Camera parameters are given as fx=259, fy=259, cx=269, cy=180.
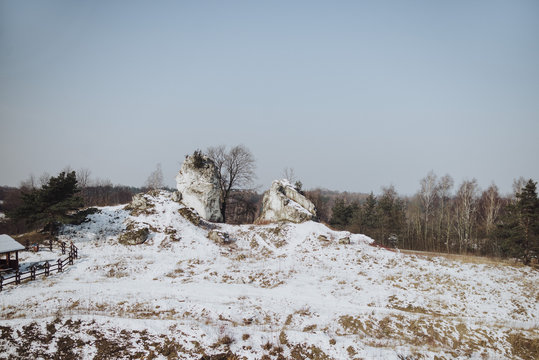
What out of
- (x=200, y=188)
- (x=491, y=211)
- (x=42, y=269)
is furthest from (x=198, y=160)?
(x=491, y=211)

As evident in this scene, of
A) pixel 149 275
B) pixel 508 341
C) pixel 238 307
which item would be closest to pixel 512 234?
pixel 508 341

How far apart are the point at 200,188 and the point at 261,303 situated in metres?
19.3

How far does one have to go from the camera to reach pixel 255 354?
10.9m

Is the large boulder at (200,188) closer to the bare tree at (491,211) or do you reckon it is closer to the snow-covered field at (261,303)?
the snow-covered field at (261,303)

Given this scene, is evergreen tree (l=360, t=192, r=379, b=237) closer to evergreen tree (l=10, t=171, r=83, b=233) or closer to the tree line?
the tree line

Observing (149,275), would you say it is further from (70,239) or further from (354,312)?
(354,312)

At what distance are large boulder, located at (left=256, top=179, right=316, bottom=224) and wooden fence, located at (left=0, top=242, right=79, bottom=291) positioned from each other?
63.0ft

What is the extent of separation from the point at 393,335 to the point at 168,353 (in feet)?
35.2

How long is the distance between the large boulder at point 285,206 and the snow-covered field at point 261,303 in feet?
17.7

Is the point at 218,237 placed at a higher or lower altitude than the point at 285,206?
lower

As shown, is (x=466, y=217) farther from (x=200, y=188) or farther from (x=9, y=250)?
(x=9, y=250)

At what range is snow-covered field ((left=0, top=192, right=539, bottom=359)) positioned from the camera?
37.0 feet

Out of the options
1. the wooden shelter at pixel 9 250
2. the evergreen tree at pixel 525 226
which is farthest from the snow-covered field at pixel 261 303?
the evergreen tree at pixel 525 226

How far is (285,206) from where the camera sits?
32.1 m
